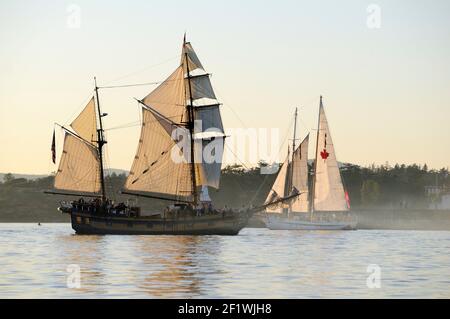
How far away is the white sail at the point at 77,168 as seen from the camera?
126562mm

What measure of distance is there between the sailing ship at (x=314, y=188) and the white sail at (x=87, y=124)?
98.9 feet

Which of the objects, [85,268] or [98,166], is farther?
[98,166]

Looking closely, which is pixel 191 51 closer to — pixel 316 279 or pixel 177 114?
pixel 177 114

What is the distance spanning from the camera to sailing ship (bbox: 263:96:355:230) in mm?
150500

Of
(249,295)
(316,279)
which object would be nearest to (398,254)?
(316,279)

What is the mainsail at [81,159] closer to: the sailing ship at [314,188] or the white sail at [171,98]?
the white sail at [171,98]

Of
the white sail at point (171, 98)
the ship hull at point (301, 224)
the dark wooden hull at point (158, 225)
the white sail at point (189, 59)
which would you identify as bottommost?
the ship hull at point (301, 224)

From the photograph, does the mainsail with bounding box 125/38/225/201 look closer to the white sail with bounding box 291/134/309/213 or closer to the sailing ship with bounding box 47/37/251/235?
the sailing ship with bounding box 47/37/251/235

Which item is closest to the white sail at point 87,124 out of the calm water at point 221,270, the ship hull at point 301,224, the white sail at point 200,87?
the white sail at point 200,87

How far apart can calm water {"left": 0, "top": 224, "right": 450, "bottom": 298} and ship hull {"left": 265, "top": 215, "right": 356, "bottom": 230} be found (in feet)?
169

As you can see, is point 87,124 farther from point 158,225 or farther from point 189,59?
point 158,225

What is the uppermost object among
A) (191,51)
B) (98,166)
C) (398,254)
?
(191,51)
